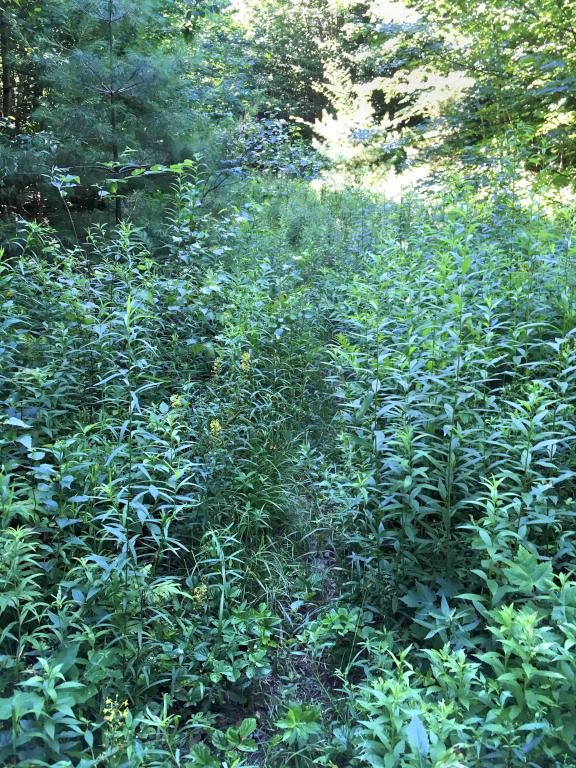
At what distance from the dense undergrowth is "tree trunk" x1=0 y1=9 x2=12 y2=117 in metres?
2.27

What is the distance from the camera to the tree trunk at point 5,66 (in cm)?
470

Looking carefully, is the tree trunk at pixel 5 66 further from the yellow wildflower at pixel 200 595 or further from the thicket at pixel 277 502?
the yellow wildflower at pixel 200 595

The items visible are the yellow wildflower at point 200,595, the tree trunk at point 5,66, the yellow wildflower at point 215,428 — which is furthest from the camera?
the tree trunk at point 5,66

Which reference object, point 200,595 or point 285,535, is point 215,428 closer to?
point 285,535

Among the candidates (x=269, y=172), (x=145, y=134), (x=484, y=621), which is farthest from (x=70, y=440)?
(x=269, y=172)

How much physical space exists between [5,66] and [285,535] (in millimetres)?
4896

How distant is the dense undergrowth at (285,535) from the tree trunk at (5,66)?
2.27 m

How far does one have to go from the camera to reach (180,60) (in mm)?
5375

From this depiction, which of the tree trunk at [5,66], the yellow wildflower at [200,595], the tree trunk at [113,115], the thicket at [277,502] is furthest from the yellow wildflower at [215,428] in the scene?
the tree trunk at [5,66]

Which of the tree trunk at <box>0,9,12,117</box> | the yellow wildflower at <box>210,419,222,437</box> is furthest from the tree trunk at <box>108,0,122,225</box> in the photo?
the yellow wildflower at <box>210,419,222,437</box>

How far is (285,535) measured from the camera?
3100mm

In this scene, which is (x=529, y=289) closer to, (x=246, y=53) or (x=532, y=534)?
(x=532, y=534)

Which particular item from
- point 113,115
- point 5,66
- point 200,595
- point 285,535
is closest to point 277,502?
point 285,535

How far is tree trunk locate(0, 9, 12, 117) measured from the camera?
4.70 metres
